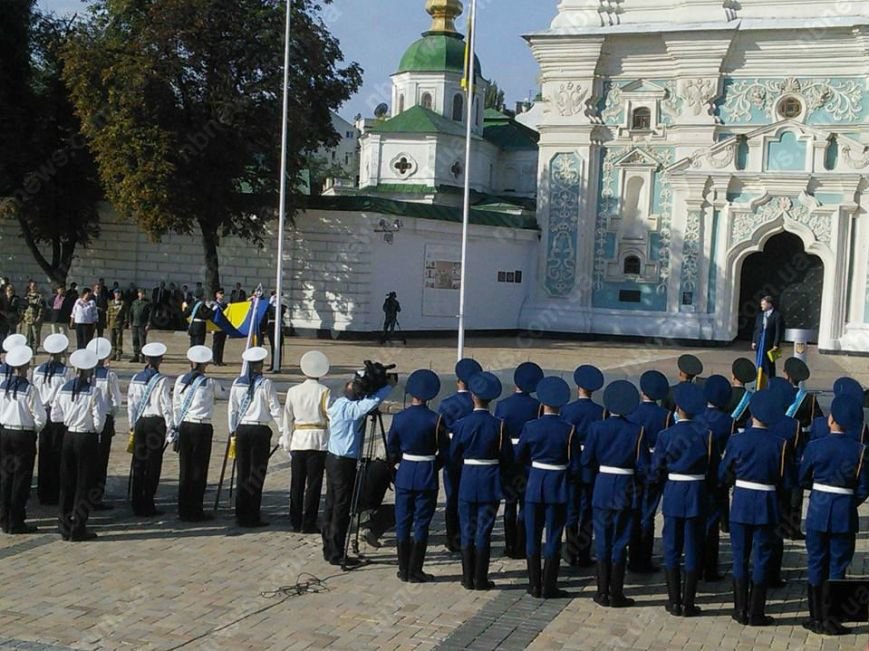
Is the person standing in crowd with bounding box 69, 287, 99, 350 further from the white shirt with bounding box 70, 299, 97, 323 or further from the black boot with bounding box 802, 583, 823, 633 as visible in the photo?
the black boot with bounding box 802, 583, 823, 633

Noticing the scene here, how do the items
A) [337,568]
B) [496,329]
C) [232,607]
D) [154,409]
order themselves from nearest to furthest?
[232,607] → [337,568] → [154,409] → [496,329]

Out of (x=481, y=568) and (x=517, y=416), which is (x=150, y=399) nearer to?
(x=517, y=416)

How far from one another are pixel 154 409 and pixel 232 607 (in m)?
3.34

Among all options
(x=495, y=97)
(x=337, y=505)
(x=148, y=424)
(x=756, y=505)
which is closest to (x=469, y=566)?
(x=337, y=505)

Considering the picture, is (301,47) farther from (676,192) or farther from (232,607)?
(232,607)

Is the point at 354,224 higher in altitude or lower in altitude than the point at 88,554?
higher

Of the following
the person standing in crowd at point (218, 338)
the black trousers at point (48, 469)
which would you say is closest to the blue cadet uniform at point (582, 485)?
the black trousers at point (48, 469)

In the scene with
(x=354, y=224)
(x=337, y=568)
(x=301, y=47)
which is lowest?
(x=337, y=568)

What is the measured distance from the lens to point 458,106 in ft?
175

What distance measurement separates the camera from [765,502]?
798 cm

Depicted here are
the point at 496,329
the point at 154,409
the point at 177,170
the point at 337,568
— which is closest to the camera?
the point at 337,568

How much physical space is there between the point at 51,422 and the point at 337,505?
3597 millimetres

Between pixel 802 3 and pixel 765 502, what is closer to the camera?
pixel 765 502

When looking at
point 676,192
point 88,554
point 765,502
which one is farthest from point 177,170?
point 765,502
